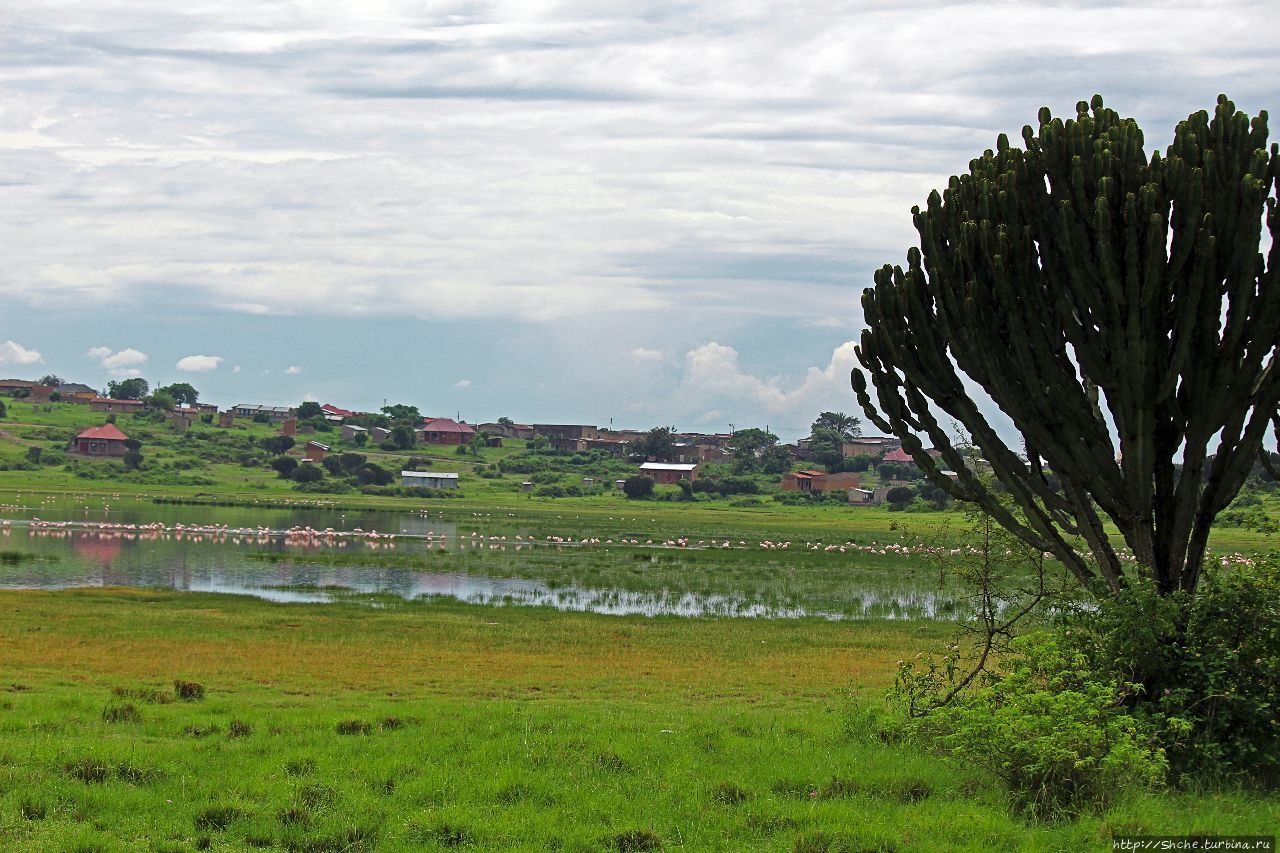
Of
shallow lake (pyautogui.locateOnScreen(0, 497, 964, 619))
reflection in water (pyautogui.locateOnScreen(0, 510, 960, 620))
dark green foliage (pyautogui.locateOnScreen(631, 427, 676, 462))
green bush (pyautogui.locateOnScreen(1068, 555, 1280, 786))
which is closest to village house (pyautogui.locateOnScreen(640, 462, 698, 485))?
dark green foliage (pyautogui.locateOnScreen(631, 427, 676, 462))

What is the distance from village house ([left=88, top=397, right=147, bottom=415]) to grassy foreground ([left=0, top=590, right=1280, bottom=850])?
16215 centimetres

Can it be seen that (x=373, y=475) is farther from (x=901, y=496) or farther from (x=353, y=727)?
(x=353, y=727)

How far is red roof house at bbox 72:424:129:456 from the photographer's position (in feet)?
450

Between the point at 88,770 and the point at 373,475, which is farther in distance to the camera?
the point at 373,475

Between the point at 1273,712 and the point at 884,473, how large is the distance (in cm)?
15222

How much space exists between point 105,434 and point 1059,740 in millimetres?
144564

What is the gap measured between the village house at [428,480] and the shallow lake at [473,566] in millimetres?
50040

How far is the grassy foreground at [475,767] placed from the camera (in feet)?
31.9

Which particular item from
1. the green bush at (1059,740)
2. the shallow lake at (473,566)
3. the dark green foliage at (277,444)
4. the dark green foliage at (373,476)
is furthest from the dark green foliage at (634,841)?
the dark green foliage at (277,444)

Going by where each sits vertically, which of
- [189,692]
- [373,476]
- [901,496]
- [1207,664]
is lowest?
[189,692]

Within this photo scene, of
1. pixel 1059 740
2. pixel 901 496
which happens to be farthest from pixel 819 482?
pixel 1059 740

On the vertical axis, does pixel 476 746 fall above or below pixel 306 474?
below

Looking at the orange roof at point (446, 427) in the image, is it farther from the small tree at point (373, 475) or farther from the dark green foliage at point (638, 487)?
the dark green foliage at point (638, 487)

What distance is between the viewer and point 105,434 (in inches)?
5482
